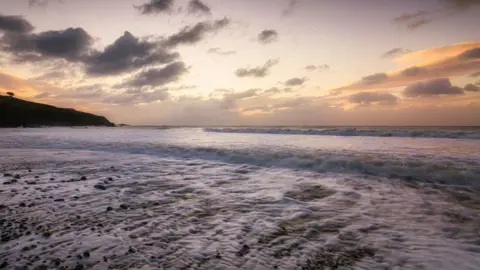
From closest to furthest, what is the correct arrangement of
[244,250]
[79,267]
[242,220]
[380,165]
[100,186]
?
[79,267] < [244,250] < [242,220] < [100,186] < [380,165]

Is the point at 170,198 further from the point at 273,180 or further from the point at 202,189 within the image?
the point at 273,180

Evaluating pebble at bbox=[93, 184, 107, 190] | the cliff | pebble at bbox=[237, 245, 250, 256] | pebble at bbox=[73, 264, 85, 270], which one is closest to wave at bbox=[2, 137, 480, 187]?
pebble at bbox=[93, 184, 107, 190]

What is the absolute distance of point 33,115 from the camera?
102875 millimetres

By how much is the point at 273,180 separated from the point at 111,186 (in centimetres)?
492

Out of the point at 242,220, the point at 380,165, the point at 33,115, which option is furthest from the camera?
the point at 33,115

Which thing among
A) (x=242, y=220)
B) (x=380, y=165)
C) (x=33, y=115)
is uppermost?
(x=33, y=115)

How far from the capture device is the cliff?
94.8m

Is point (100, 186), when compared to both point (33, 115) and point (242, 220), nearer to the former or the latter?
point (242, 220)

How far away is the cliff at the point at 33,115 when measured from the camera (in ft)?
311

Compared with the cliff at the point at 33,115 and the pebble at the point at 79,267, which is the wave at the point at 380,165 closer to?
the pebble at the point at 79,267

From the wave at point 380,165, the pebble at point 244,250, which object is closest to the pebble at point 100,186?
the pebble at point 244,250

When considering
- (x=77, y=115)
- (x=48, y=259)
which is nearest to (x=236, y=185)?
(x=48, y=259)

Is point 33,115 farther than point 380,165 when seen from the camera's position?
Yes

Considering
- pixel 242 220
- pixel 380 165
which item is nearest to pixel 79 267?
pixel 242 220
